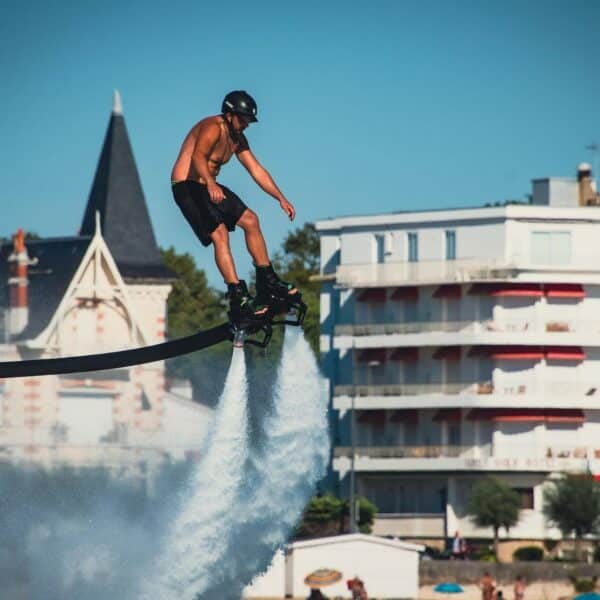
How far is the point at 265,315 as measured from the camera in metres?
30.6

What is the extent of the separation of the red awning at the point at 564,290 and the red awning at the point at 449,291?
550cm

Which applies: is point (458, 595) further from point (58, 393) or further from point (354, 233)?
point (354, 233)

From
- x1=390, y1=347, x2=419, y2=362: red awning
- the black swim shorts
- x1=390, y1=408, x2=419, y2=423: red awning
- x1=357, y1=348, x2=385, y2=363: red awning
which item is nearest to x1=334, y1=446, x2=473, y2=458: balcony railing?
x1=390, y1=408, x2=419, y2=423: red awning

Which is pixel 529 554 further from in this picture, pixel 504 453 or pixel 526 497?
pixel 504 453

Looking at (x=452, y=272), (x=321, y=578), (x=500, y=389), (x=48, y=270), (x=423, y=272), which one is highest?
(x=423, y=272)

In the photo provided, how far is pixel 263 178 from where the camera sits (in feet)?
98.5

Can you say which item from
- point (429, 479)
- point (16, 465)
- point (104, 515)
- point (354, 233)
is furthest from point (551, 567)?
point (104, 515)

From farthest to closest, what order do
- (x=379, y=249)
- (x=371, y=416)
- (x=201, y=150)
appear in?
(x=379, y=249)
(x=371, y=416)
(x=201, y=150)

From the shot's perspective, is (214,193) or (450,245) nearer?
(214,193)

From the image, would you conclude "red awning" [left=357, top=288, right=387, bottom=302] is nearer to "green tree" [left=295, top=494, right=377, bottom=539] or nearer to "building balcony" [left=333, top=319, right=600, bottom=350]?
"building balcony" [left=333, top=319, right=600, bottom=350]

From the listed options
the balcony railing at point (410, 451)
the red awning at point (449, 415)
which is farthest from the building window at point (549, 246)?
the balcony railing at point (410, 451)

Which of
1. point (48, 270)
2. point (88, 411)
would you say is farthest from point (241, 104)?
point (48, 270)

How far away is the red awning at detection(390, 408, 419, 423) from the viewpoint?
13662cm

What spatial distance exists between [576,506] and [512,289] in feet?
59.0
